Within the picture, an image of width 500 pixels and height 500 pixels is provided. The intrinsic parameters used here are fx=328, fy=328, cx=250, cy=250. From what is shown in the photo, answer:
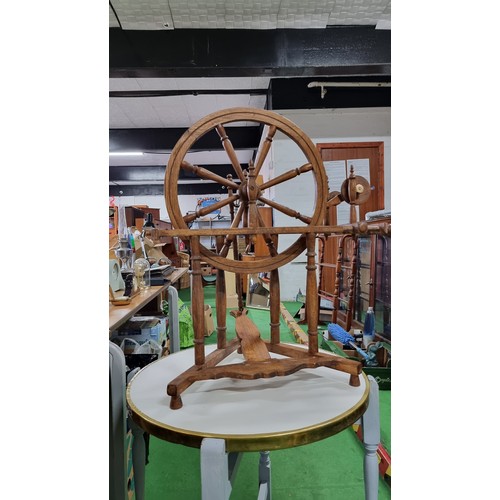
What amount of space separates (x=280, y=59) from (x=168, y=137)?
4.11 m

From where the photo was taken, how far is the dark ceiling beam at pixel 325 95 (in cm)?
473

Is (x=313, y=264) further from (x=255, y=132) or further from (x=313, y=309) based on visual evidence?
(x=255, y=132)

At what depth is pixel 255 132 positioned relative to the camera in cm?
695

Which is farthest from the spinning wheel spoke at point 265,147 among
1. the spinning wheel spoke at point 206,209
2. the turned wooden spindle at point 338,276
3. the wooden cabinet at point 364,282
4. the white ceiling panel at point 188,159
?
the white ceiling panel at point 188,159

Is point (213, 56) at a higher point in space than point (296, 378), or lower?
higher

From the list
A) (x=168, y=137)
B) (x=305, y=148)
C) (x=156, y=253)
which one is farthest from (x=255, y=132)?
(x=305, y=148)

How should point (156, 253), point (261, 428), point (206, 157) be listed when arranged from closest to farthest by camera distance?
point (261, 428) < point (156, 253) < point (206, 157)

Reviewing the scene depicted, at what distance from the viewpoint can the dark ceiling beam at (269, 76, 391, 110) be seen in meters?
4.73

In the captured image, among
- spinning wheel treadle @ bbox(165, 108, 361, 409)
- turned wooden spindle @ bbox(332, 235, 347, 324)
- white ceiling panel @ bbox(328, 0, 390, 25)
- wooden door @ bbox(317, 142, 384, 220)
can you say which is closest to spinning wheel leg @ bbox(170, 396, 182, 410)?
spinning wheel treadle @ bbox(165, 108, 361, 409)

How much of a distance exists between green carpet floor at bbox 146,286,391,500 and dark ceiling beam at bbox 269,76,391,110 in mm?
4195

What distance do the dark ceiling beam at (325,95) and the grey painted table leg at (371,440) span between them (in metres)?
4.57

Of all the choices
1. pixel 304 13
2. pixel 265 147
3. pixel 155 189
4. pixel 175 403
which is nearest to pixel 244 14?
pixel 304 13

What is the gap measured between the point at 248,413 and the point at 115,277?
119 cm

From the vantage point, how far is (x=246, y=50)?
329cm
